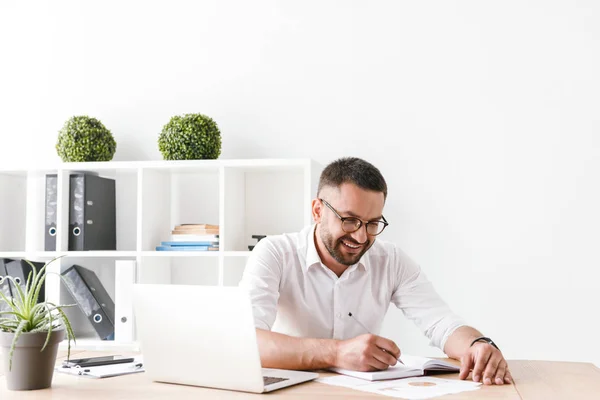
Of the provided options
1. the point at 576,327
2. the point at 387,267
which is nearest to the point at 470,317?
the point at 576,327

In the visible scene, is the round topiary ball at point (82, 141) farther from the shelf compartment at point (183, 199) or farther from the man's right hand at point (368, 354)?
the man's right hand at point (368, 354)

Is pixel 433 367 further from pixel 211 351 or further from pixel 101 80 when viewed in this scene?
pixel 101 80

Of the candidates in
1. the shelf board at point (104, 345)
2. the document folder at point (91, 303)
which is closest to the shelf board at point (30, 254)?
the document folder at point (91, 303)

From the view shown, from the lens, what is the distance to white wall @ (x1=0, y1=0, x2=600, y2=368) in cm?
305

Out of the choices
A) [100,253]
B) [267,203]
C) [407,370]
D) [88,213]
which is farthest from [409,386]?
[88,213]

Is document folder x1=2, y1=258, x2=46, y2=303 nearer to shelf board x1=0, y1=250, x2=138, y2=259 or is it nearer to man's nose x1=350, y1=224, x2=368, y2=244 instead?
shelf board x1=0, y1=250, x2=138, y2=259

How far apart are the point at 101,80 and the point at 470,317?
210 centimetres

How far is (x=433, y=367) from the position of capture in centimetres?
181

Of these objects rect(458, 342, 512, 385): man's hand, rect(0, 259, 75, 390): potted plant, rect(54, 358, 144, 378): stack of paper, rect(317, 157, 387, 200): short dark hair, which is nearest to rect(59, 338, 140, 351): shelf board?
rect(54, 358, 144, 378): stack of paper

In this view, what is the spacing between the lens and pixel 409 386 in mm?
1623

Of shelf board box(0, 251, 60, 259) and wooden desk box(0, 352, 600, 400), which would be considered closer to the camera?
wooden desk box(0, 352, 600, 400)

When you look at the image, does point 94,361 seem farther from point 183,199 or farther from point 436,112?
point 436,112

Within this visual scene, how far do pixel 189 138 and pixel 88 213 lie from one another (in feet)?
1.89

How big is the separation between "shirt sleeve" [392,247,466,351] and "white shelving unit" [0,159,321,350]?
0.64 meters
